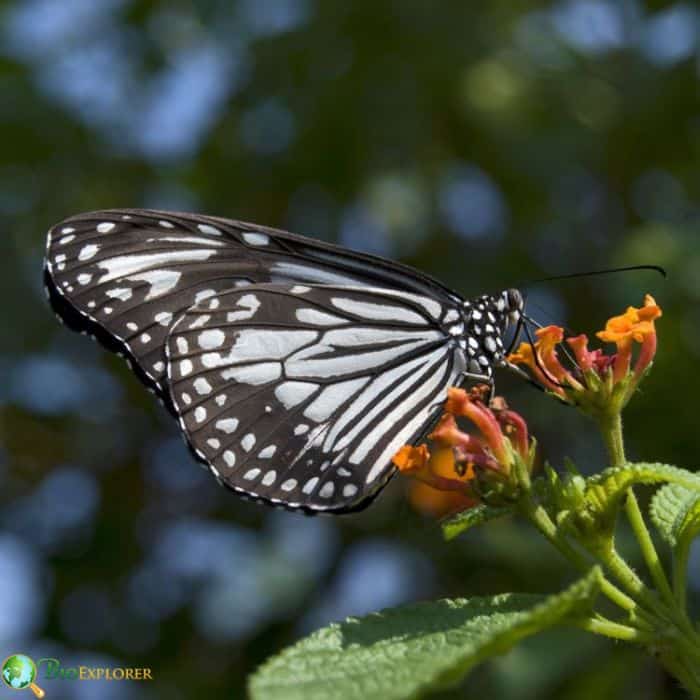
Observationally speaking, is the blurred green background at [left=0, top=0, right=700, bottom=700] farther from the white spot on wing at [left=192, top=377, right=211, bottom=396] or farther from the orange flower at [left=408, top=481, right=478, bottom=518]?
the white spot on wing at [left=192, top=377, right=211, bottom=396]

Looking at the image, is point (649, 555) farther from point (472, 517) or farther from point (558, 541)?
point (472, 517)

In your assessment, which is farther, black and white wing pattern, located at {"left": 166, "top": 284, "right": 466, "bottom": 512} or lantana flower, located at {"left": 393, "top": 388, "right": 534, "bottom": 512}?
black and white wing pattern, located at {"left": 166, "top": 284, "right": 466, "bottom": 512}

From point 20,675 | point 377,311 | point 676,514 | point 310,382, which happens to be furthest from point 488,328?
point 20,675

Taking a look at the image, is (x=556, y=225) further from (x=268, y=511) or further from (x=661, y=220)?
(x=268, y=511)

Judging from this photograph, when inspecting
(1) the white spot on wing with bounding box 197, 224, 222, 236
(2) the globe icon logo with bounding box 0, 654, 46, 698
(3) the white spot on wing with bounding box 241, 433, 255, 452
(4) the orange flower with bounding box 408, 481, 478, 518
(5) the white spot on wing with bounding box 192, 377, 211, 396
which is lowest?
(2) the globe icon logo with bounding box 0, 654, 46, 698

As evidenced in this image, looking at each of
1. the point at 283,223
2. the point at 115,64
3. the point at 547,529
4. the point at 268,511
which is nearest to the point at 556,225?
the point at 283,223

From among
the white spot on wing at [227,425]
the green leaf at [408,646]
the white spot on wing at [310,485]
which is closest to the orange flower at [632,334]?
the green leaf at [408,646]

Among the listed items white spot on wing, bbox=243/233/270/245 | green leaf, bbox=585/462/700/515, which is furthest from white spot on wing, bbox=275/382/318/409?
green leaf, bbox=585/462/700/515

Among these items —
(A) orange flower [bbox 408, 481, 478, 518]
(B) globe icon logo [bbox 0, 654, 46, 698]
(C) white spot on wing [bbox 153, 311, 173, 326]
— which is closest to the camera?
(C) white spot on wing [bbox 153, 311, 173, 326]

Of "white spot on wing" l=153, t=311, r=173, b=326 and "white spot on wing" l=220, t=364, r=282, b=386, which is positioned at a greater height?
"white spot on wing" l=153, t=311, r=173, b=326
